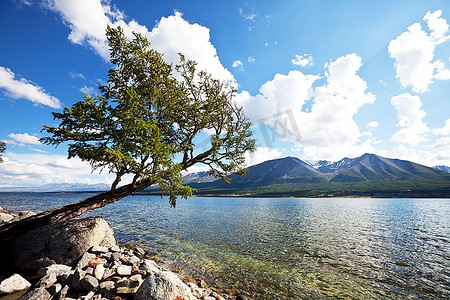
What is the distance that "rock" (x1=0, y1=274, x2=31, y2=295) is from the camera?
10.1 metres

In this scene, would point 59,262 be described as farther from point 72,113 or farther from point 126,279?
point 72,113

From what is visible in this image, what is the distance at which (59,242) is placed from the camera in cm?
1438

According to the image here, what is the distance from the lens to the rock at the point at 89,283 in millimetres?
9344

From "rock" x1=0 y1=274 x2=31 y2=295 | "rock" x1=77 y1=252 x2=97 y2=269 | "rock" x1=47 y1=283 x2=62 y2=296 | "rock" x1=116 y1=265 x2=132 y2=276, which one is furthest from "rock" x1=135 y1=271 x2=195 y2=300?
"rock" x1=0 y1=274 x2=31 y2=295

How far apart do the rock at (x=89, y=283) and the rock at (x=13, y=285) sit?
4.30m

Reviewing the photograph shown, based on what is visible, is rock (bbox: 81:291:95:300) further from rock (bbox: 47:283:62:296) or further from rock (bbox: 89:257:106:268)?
rock (bbox: 89:257:106:268)

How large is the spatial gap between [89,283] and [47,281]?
2.55 meters

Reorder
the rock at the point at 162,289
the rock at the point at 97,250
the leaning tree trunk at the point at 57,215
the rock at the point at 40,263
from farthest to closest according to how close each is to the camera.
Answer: the leaning tree trunk at the point at 57,215 < the rock at the point at 97,250 < the rock at the point at 40,263 < the rock at the point at 162,289

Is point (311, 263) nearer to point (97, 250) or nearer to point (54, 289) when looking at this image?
point (97, 250)

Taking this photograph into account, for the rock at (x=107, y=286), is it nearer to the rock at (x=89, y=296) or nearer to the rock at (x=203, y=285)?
the rock at (x=89, y=296)

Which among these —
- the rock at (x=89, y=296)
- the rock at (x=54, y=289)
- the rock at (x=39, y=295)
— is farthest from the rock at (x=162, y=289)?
the rock at (x=39, y=295)

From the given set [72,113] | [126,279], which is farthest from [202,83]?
[126,279]

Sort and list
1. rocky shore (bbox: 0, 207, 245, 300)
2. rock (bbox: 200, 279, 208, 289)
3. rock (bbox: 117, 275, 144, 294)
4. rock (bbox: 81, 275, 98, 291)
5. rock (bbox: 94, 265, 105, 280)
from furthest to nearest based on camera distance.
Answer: rock (bbox: 200, 279, 208, 289) → rock (bbox: 94, 265, 105, 280) → rock (bbox: 81, 275, 98, 291) → rock (bbox: 117, 275, 144, 294) → rocky shore (bbox: 0, 207, 245, 300)

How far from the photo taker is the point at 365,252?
23188 mm
